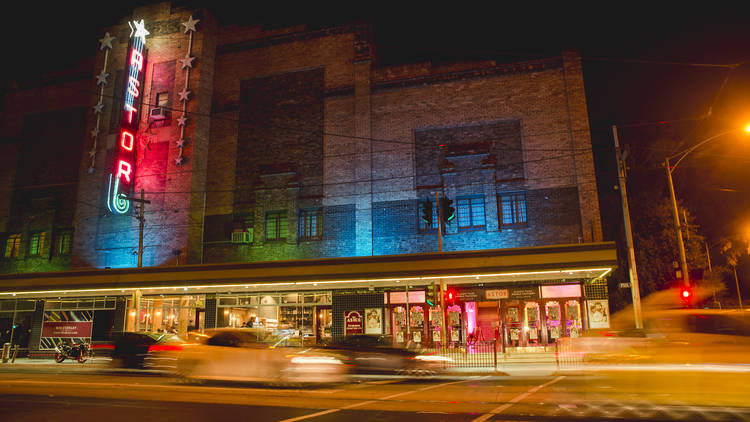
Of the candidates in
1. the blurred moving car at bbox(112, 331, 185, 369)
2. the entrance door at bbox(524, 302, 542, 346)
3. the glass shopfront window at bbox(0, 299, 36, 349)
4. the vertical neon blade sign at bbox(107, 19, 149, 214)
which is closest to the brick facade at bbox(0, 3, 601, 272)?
the vertical neon blade sign at bbox(107, 19, 149, 214)

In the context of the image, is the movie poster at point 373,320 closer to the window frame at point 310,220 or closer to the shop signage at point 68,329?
the window frame at point 310,220

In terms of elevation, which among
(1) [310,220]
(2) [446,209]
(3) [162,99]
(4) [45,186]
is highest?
(3) [162,99]

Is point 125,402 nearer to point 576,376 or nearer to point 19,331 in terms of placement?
point 576,376

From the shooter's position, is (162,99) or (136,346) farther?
(162,99)

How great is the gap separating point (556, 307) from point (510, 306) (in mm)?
2119

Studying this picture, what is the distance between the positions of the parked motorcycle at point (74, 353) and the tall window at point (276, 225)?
1036cm

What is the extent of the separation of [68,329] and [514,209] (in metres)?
26.0

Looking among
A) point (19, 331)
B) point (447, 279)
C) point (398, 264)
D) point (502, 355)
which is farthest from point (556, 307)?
point (19, 331)

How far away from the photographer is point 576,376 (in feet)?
43.5

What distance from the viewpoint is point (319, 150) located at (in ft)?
95.5

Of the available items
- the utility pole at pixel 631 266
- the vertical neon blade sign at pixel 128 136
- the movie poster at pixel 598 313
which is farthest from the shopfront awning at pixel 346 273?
the vertical neon blade sign at pixel 128 136

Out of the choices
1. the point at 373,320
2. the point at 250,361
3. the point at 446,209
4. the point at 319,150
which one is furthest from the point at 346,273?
the point at 250,361

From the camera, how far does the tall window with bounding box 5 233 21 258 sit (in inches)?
1337

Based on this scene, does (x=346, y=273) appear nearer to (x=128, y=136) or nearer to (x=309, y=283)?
(x=309, y=283)
